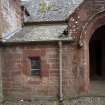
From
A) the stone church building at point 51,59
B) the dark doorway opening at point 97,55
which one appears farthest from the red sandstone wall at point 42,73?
the dark doorway opening at point 97,55

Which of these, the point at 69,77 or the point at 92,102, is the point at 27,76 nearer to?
the point at 69,77

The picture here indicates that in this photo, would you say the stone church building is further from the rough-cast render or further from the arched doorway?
the arched doorway

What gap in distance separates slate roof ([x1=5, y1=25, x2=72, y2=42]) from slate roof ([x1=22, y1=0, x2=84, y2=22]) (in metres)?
0.98

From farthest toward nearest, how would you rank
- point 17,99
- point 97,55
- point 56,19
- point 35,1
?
point 97,55 < point 35,1 < point 56,19 < point 17,99

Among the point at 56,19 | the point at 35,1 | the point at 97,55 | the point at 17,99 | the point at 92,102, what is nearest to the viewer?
the point at 92,102

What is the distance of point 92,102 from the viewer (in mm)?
15453

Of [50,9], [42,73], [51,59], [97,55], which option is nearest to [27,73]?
[42,73]

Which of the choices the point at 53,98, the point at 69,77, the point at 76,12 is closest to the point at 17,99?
the point at 53,98

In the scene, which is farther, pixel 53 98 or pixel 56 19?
pixel 56 19

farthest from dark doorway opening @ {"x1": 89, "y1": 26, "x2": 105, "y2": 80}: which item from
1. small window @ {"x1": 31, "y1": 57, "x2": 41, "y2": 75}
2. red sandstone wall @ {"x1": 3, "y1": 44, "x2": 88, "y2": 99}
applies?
small window @ {"x1": 31, "y1": 57, "x2": 41, "y2": 75}

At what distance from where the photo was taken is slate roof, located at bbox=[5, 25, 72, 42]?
1656cm

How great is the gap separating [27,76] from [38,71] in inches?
26.2

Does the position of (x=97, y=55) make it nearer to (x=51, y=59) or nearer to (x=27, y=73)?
(x=51, y=59)

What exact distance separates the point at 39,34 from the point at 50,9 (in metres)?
4.49
